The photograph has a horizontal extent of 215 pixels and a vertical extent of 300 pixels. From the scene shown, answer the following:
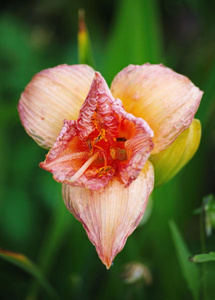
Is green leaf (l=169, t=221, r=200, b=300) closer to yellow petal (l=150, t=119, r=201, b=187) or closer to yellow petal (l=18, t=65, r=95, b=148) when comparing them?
yellow petal (l=150, t=119, r=201, b=187)

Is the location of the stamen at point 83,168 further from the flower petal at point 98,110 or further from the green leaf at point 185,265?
the green leaf at point 185,265

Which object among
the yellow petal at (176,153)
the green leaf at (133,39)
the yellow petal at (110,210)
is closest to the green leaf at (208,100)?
the green leaf at (133,39)

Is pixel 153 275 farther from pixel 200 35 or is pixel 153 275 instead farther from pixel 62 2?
pixel 62 2

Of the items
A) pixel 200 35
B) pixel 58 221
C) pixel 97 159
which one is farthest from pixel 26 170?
Answer: pixel 200 35

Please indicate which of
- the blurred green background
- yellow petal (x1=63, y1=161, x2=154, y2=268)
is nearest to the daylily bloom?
yellow petal (x1=63, y1=161, x2=154, y2=268)

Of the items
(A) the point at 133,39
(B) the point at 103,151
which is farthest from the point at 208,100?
(B) the point at 103,151

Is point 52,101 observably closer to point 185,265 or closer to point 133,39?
point 185,265

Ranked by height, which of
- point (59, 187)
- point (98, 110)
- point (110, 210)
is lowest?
point (59, 187)
